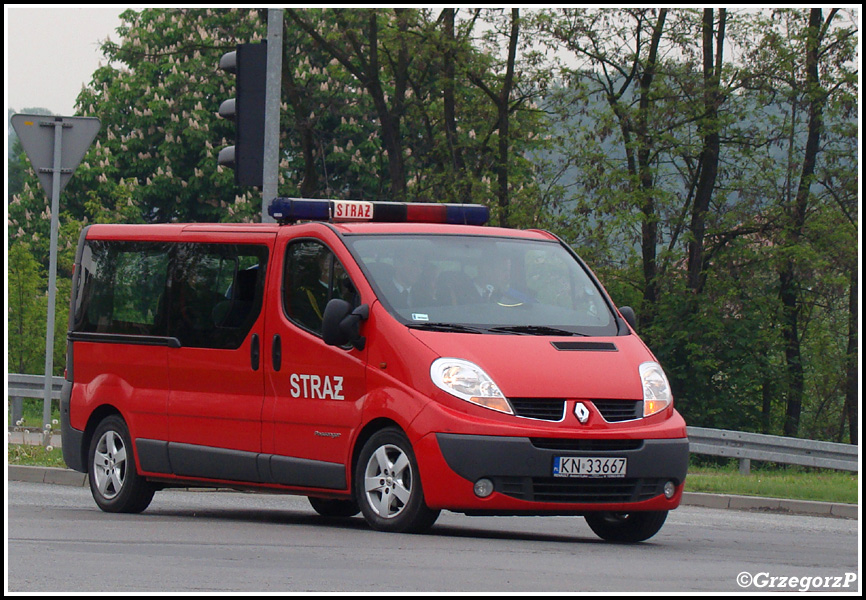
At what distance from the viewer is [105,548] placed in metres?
8.14

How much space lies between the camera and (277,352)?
10016 millimetres

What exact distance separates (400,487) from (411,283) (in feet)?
4.53

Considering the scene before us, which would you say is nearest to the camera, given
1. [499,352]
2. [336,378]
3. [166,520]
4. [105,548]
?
[105,548]

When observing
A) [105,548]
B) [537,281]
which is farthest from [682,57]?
[105,548]

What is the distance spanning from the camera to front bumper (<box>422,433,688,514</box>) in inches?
338

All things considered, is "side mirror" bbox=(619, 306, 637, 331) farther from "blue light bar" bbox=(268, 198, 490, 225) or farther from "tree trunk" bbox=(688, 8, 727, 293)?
"tree trunk" bbox=(688, 8, 727, 293)

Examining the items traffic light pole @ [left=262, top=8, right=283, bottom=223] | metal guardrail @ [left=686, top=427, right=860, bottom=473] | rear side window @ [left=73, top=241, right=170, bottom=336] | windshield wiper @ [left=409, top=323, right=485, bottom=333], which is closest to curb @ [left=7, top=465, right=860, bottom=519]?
rear side window @ [left=73, top=241, right=170, bottom=336]

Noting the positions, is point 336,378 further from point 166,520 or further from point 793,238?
point 793,238

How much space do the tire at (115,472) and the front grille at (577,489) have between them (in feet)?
11.9

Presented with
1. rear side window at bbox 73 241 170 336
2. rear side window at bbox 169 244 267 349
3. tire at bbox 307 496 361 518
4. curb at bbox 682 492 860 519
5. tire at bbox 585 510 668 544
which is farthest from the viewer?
curb at bbox 682 492 860 519

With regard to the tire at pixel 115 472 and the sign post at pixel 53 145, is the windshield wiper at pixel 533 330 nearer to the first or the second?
the tire at pixel 115 472

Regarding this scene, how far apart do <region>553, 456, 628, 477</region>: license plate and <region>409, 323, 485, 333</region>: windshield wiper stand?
1.02m

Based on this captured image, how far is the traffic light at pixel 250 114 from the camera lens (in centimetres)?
1425

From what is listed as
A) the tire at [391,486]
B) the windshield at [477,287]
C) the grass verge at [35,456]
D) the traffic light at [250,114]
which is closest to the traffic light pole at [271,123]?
the traffic light at [250,114]
